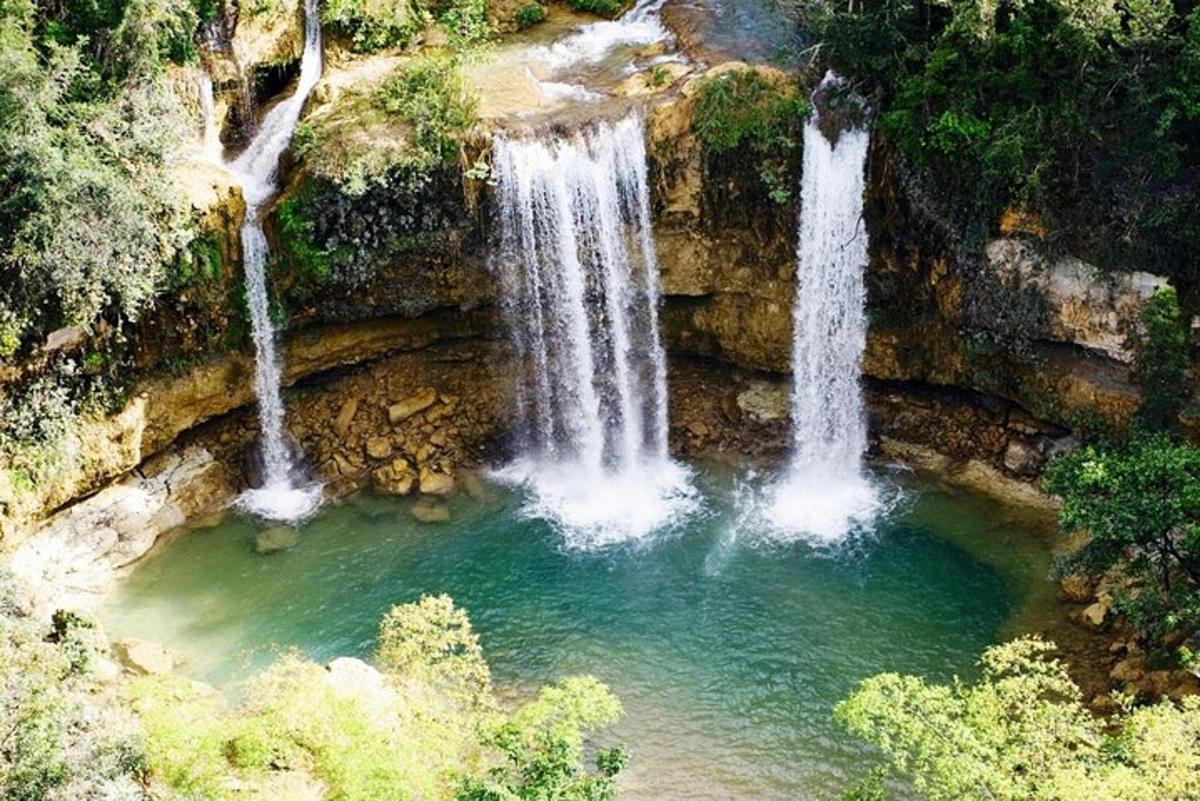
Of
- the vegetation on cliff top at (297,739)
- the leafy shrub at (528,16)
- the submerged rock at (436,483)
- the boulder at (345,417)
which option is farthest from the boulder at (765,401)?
the vegetation on cliff top at (297,739)

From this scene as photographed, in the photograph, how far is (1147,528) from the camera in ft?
59.7

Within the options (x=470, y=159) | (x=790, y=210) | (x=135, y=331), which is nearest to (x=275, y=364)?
(x=135, y=331)

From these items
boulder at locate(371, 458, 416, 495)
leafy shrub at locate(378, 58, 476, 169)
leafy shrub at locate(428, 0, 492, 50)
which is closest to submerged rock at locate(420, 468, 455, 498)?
boulder at locate(371, 458, 416, 495)

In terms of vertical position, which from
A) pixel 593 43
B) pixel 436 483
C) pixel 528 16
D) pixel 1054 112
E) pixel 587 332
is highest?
pixel 528 16

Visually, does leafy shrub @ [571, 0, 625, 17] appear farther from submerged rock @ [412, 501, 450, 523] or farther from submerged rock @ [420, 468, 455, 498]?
submerged rock @ [412, 501, 450, 523]

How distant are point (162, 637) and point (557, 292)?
11270 mm

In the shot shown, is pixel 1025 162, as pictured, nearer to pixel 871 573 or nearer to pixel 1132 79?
pixel 1132 79

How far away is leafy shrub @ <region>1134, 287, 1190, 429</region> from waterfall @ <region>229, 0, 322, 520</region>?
1790 centimetres

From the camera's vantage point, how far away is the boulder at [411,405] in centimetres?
2659

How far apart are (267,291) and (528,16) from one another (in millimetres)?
11069

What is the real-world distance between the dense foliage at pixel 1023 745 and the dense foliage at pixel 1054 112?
10032 mm

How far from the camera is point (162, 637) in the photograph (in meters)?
21.4

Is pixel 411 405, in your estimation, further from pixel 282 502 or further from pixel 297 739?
pixel 297 739

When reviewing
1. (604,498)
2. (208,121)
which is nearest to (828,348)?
(604,498)
